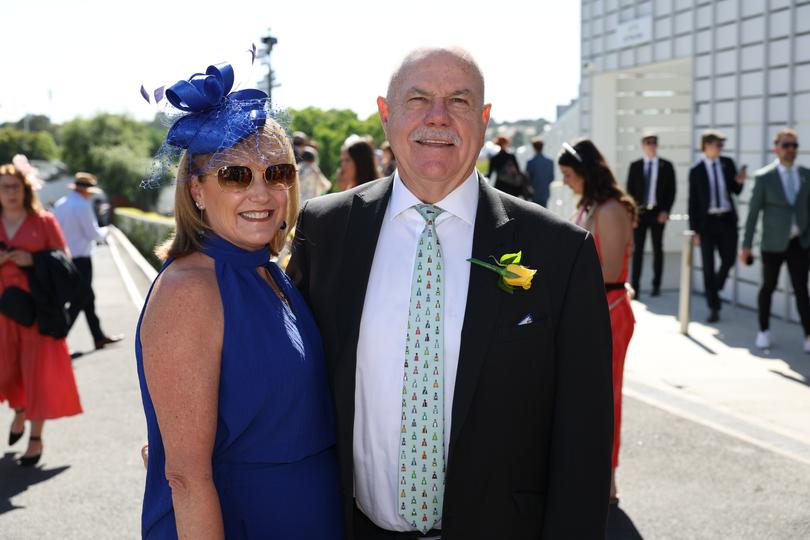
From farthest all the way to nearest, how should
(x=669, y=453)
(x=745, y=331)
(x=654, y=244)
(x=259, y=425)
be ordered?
(x=654, y=244) < (x=745, y=331) < (x=669, y=453) < (x=259, y=425)

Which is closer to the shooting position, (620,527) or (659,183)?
(620,527)

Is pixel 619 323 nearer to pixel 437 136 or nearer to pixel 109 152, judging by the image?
pixel 437 136

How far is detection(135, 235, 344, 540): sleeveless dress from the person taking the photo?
2.43m

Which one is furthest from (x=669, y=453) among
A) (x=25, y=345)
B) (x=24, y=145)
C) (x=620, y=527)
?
(x=24, y=145)

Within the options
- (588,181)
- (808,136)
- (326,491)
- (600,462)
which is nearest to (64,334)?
(588,181)

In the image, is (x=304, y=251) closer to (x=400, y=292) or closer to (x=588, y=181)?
(x=400, y=292)

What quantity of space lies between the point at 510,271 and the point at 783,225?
23.1 feet

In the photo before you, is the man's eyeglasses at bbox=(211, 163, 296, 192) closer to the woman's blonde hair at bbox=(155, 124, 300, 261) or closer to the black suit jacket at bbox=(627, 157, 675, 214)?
the woman's blonde hair at bbox=(155, 124, 300, 261)

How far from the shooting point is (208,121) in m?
2.54

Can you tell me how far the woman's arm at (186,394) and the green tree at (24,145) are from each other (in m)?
105

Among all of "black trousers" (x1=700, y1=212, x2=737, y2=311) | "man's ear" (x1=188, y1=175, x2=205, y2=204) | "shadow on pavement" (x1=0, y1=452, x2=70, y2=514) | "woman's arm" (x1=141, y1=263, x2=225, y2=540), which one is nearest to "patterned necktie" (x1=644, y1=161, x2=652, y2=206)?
"black trousers" (x1=700, y1=212, x2=737, y2=311)

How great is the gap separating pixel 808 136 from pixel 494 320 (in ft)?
28.5

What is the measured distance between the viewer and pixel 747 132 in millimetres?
11273

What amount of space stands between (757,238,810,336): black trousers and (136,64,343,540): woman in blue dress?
23.7 feet
